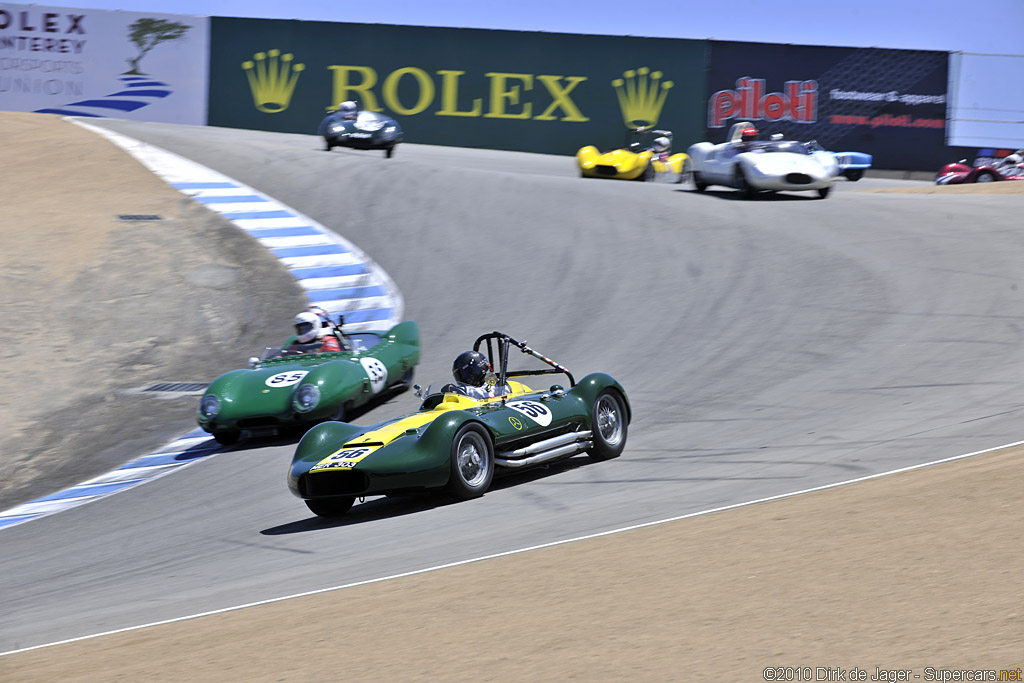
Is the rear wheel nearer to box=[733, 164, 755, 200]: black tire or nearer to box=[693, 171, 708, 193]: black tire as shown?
box=[733, 164, 755, 200]: black tire

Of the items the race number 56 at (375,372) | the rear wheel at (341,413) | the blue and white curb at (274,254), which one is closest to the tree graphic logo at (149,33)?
the blue and white curb at (274,254)

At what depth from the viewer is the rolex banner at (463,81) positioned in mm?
30812

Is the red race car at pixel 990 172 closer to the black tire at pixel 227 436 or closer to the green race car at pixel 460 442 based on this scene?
the green race car at pixel 460 442

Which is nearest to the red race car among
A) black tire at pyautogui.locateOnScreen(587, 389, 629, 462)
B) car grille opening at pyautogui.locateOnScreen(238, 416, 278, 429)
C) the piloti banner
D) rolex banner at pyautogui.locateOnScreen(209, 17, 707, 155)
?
the piloti banner

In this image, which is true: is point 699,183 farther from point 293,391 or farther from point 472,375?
point 472,375

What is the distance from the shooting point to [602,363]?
1184 centimetres

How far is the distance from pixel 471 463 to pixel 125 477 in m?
3.60

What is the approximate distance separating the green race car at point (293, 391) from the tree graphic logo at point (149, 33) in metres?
22.4

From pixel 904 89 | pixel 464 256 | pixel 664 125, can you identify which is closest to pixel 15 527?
pixel 464 256

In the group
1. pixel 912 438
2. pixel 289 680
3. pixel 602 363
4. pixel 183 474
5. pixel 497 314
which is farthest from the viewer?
pixel 497 314

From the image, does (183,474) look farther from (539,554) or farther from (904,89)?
(904,89)

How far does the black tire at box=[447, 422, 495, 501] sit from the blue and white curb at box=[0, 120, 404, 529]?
3.27 meters

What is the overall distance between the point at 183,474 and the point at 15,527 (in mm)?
1399

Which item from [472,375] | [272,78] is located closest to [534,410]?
[472,375]
